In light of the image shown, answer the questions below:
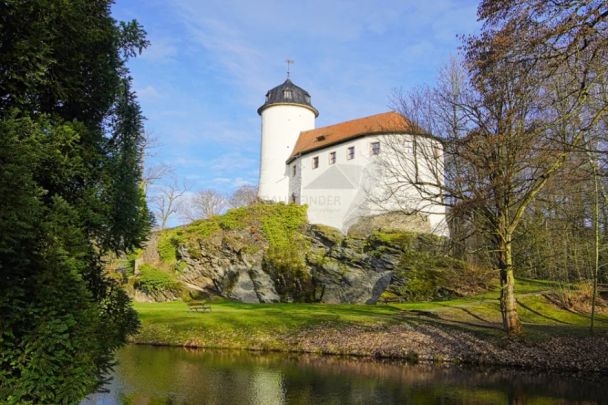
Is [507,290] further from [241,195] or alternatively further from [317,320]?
[241,195]

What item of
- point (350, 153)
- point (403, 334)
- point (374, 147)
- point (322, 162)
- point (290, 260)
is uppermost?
point (374, 147)

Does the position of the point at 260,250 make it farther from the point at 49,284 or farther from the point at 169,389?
the point at 49,284

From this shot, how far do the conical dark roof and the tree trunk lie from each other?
2927cm

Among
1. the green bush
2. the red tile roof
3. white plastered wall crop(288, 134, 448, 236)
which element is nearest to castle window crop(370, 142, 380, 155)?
white plastered wall crop(288, 134, 448, 236)

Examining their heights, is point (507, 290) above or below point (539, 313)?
above

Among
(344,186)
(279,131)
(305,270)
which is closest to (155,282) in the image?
(305,270)

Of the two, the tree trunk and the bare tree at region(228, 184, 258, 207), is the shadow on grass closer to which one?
the tree trunk

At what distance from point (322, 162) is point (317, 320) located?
18.3m

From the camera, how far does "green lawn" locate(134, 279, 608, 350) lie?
20.1 meters

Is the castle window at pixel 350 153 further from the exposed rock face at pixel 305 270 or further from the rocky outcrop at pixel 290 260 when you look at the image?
the exposed rock face at pixel 305 270

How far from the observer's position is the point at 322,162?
125 feet

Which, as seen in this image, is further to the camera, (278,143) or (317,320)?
(278,143)

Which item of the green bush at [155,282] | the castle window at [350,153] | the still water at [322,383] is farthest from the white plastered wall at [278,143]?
the still water at [322,383]

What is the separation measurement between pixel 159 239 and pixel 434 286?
65.9ft
